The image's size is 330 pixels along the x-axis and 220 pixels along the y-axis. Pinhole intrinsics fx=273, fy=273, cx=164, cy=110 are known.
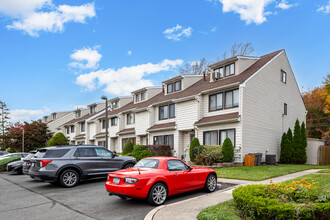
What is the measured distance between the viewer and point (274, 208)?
5816 millimetres

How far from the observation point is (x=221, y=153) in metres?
18.1

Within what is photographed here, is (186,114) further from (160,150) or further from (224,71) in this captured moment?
(224,71)

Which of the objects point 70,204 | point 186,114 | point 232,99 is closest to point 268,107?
point 232,99

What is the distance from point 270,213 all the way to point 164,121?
65.5 feet

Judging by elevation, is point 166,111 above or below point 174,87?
below

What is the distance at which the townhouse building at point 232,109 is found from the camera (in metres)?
18.8

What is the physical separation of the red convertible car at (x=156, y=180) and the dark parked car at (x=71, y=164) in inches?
155

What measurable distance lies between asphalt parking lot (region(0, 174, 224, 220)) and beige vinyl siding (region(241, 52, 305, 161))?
10239mm

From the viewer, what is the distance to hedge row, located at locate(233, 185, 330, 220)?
5734 millimetres

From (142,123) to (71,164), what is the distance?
16.3m

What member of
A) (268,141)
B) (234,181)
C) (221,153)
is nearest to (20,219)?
(234,181)

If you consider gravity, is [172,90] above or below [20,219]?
above

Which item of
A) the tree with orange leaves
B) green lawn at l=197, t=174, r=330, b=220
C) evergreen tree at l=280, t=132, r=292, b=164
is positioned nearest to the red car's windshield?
green lawn at l=197, t=174, r=330, b=220

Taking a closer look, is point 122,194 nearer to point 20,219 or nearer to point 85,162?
point 20,219
